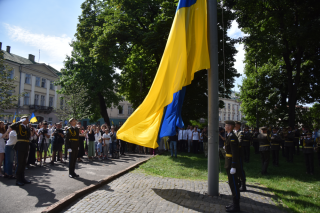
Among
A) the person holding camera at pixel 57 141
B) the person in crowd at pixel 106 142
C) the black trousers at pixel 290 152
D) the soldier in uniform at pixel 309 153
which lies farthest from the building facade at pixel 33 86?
the soldier in uniform at pixel 309 153

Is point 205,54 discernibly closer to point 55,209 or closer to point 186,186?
point 186,186

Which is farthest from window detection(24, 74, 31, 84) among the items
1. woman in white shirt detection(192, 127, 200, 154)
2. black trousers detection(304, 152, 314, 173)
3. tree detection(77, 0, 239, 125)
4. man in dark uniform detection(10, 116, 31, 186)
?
black trousers detection(304, 152, 314, 173)

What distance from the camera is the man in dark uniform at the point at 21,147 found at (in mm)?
7547

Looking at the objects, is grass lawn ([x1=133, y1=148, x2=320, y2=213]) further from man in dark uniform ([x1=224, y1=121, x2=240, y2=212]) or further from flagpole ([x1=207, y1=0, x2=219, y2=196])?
flagpole ([x1=207, y1=0, x2=219, y2=196])

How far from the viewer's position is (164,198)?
6.50m

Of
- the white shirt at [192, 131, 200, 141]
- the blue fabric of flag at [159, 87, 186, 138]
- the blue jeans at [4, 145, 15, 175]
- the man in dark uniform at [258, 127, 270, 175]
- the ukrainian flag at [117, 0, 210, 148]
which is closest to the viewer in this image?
the ukrainian flag at [117, 0, 210, 148]

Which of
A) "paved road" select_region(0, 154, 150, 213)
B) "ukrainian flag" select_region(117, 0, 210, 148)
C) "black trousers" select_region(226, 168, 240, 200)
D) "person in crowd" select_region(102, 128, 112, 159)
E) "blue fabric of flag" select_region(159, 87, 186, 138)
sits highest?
"ukrainian flag" select_region(117, 0, 210, 148)

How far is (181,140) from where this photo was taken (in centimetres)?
1989

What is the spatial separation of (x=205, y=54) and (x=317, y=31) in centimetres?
1287

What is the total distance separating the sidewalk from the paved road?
0.81 meters

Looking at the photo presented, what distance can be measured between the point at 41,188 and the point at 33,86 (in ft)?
151

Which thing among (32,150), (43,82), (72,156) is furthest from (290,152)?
(43,82)

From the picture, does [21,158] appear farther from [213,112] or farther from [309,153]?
[309,153]

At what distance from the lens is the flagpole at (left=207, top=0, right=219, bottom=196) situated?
269 inches
